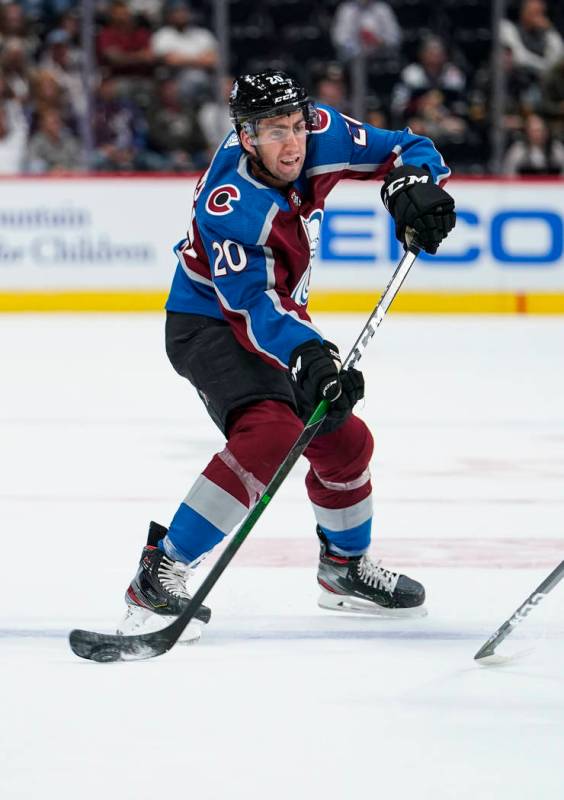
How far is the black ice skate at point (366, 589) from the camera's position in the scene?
2697 mm

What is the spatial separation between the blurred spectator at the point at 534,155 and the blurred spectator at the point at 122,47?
218cm

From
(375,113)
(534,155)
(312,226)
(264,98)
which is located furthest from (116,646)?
(375,113)

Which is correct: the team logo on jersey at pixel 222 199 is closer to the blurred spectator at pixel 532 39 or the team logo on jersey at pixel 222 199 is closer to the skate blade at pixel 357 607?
the skate blade at pixel 357 607

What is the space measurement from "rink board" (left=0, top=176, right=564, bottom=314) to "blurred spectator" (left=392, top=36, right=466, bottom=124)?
2.65 feet

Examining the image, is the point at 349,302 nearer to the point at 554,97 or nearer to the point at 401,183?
the point at 554,97

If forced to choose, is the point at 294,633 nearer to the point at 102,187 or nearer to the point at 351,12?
the point at 102,187

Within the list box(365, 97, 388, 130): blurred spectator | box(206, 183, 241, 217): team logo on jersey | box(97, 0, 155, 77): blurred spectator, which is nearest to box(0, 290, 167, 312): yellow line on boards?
box(97, 0, 155, 77): blurred spectator

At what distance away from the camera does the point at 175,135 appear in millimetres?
8219

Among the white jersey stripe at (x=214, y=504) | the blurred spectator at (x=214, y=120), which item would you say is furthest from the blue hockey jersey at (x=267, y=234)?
the blurred spectator at (x=214, y=120)

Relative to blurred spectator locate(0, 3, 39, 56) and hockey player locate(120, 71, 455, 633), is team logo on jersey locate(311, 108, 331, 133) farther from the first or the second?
blurred spectator locate(0, 3, 39, 56)

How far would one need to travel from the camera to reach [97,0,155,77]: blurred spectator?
8320 mm

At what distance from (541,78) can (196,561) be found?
21.5 ft

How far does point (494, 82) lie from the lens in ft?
26.9

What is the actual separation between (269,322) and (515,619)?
0.63 m
